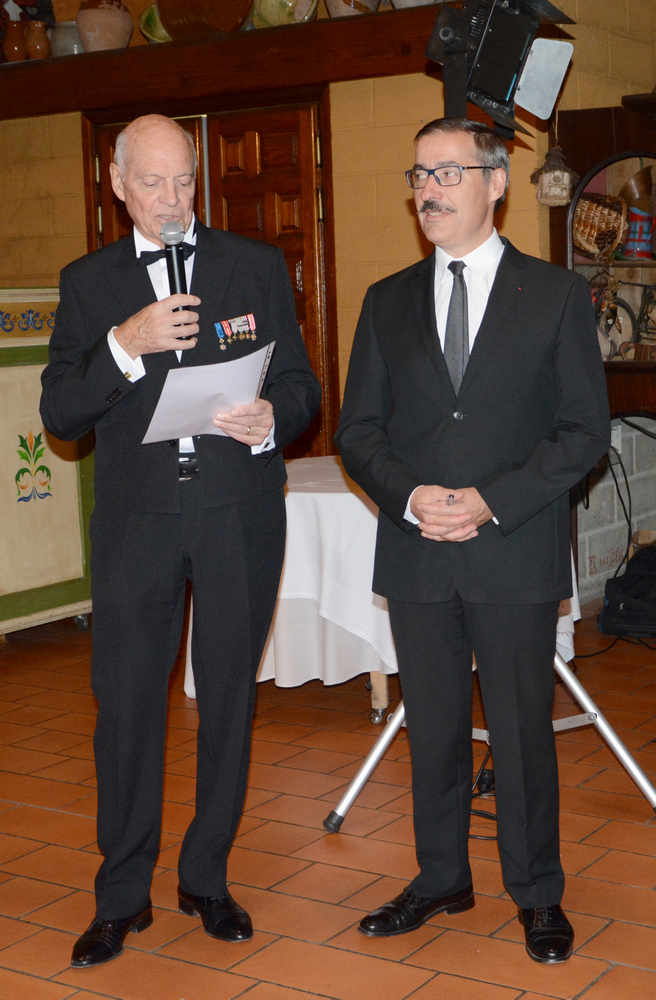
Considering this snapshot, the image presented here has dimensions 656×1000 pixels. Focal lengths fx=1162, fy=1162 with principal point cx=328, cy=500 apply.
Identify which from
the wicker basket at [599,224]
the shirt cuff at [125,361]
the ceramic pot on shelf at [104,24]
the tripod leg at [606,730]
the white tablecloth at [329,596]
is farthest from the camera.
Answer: the ceramic pot on shelf at [104,24]

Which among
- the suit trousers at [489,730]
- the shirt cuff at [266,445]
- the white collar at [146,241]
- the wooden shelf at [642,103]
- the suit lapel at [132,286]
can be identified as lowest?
the suit trousers at [489,730]

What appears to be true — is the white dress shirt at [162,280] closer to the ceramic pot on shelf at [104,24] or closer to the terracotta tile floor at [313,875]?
the terracotta tile floor at [313,875]

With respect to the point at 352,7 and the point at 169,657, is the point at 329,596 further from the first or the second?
the point at 352,7

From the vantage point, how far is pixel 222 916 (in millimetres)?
2410

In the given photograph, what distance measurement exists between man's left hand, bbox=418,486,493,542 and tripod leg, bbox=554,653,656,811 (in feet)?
2.44

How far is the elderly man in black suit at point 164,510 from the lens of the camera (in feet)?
7.16

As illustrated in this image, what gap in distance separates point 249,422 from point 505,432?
49cm

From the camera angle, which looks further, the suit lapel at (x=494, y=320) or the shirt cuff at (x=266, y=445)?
the shirt cuff at (x=266, y=445)

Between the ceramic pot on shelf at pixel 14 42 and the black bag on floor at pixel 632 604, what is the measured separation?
3.84 meters

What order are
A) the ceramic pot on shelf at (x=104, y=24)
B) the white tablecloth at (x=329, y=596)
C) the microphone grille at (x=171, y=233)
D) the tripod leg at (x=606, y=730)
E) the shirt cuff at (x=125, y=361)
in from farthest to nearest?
the ceramic pot on shelf at (x=104, y=24), the white tablecloth at (x=329, y=596), the tripod leg at (x=606, y=730), the shirt cuff at (x=125, y=361), the microphone grille at (x=171, y=233)

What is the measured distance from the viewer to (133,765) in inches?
91.7

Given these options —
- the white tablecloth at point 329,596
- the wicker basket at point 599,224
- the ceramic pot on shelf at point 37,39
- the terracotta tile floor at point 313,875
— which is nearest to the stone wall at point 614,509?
the wicker basket at point 599,224

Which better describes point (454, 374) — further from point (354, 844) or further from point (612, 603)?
point (612, 603)

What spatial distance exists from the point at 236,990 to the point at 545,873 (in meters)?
0.64
